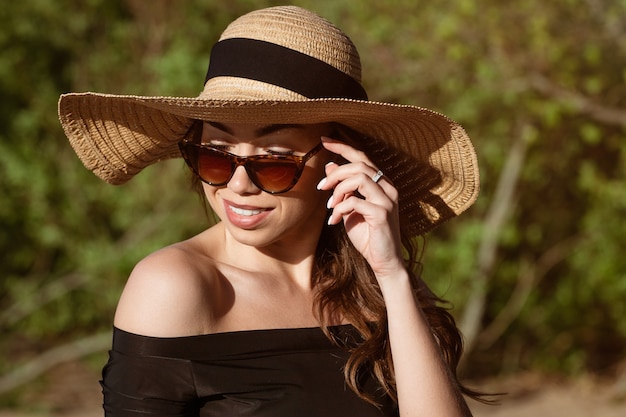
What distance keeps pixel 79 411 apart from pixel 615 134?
4.64 metres

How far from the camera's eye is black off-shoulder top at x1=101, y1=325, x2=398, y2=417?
7.00 feet

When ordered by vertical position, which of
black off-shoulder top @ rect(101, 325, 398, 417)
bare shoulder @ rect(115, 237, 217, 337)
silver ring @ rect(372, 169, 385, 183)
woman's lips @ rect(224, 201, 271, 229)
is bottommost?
black off-shoulder top @ rect(101, 325, 398, 417)

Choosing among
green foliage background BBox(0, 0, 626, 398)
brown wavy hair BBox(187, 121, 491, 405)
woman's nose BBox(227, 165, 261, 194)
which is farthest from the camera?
green foliage background BBox(0, 0, 626, 398)

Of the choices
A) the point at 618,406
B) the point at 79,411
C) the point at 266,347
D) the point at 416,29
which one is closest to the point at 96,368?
the point at 79,411

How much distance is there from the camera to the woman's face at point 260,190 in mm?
2287

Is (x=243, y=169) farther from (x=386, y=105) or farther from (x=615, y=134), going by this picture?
(x=615, y=134)

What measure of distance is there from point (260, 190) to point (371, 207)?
0.87ft

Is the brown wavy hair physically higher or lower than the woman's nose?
lower

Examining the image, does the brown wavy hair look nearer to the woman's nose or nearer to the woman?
the woman

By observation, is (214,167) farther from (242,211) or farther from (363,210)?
(363,210)

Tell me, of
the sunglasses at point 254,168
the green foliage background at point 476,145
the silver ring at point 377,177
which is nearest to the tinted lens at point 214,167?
the sunglasses at point 254,168

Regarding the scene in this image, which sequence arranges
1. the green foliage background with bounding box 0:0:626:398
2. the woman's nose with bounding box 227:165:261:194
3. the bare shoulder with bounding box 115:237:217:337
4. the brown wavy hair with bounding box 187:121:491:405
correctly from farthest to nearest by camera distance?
the green foliage background with bounding box 0:0:626:398 < the brown wavy hair with bounding box 187:121:491:405 < the woman's nose with bounding box 227:165:261:194 < the bare shoulder with bounding box 115:237:217:337

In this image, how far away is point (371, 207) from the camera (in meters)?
2.27

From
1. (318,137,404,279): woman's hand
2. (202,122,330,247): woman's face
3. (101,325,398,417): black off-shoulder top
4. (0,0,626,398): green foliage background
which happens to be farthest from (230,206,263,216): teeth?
(0,0,626,398): green foliage background
